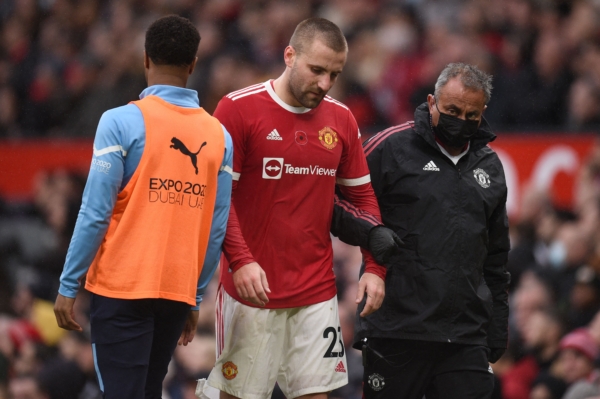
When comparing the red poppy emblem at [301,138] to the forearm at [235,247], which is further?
the red poppy emblem at [301,138]

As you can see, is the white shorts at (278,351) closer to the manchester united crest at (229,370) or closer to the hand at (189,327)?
the manchester united crest at (229,370)

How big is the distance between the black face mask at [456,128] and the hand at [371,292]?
2.67 feet

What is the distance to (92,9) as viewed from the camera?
610 inches

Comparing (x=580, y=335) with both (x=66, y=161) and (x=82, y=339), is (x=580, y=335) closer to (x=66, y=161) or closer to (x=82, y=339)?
(x=82, y=339)

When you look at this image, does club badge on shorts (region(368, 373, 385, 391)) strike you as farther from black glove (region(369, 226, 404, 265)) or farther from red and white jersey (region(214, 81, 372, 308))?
black glove (region(369, 226, 404, 265))

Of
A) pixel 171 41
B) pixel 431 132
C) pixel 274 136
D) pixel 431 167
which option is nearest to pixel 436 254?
pixel 431 167

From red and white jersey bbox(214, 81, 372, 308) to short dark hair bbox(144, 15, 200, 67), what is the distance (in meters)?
0.51

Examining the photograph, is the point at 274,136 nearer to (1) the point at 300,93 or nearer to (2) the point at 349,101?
(1) the point at 300,93

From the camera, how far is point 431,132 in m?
4.93

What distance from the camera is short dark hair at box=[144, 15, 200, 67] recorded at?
4156mm

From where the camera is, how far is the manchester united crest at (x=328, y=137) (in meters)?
4.73

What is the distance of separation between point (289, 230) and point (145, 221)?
2.87 ft

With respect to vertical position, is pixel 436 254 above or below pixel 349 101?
below

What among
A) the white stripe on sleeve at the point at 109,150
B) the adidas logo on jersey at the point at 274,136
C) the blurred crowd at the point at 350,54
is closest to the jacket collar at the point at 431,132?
the adidas logo on jersey at the point at 274,136
